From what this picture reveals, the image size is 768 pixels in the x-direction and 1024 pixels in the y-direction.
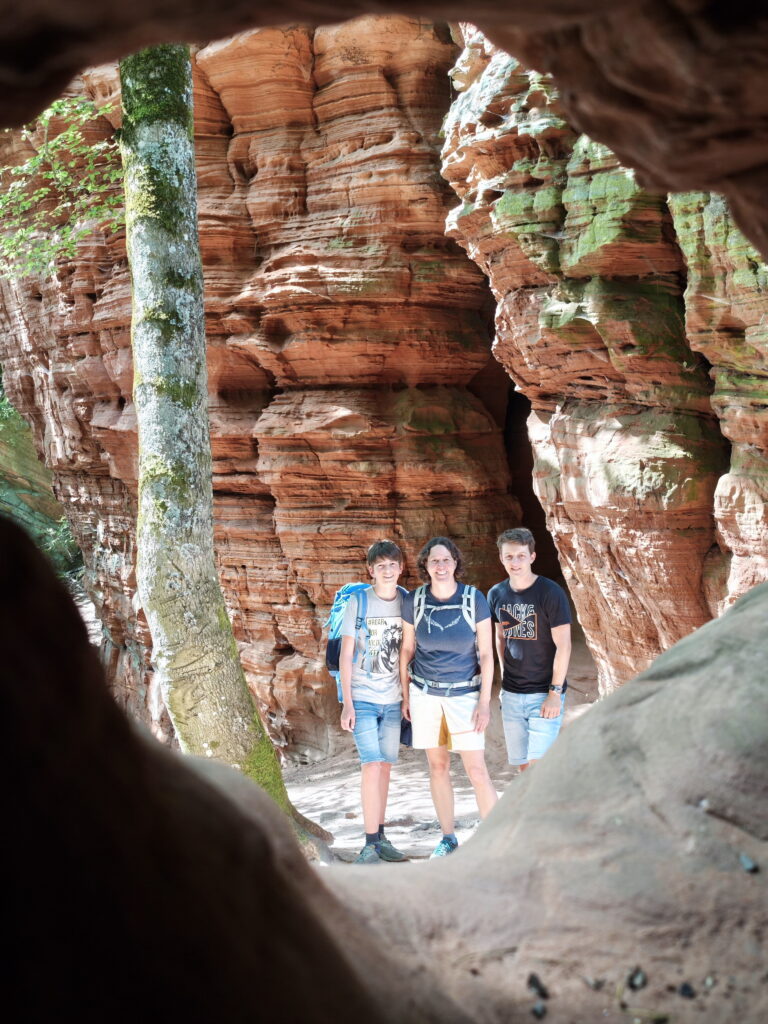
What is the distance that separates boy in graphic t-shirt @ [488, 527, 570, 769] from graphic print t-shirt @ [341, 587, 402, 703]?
2.32 feet

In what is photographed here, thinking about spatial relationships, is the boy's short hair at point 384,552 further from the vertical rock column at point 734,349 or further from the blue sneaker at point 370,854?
the vertical rock column at point 734,349

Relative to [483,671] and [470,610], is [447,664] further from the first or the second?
[470,610]

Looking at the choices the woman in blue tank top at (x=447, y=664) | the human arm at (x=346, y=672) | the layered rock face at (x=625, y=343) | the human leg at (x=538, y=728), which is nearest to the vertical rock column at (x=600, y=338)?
the layered rock face at (x=625, y=343)

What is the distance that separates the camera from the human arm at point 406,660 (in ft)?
19.7

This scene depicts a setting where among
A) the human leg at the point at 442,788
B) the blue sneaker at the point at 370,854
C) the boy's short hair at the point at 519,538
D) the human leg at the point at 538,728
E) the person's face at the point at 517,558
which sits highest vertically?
the boy's short hair at the point at 519,538

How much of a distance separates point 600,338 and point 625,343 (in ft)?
1.13

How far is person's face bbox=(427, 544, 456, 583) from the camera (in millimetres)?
5828

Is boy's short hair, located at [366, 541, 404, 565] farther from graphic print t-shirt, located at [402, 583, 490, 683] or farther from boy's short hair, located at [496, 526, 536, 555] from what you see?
boy's short hair, located at [496, 526, 536, 555]

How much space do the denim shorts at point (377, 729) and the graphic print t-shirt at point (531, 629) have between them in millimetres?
817

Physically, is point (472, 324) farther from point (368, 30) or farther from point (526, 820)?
point (526, 820)

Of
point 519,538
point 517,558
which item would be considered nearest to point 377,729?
point 517,558

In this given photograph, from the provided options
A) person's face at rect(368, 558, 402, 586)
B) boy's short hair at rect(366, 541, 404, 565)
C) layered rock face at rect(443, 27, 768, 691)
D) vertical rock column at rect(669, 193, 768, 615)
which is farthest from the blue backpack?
layered rock face at rect(443, 27, 768, 691)

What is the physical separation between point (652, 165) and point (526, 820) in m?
1.88

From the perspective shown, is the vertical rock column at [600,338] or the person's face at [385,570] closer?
the person's face at [385,570]
